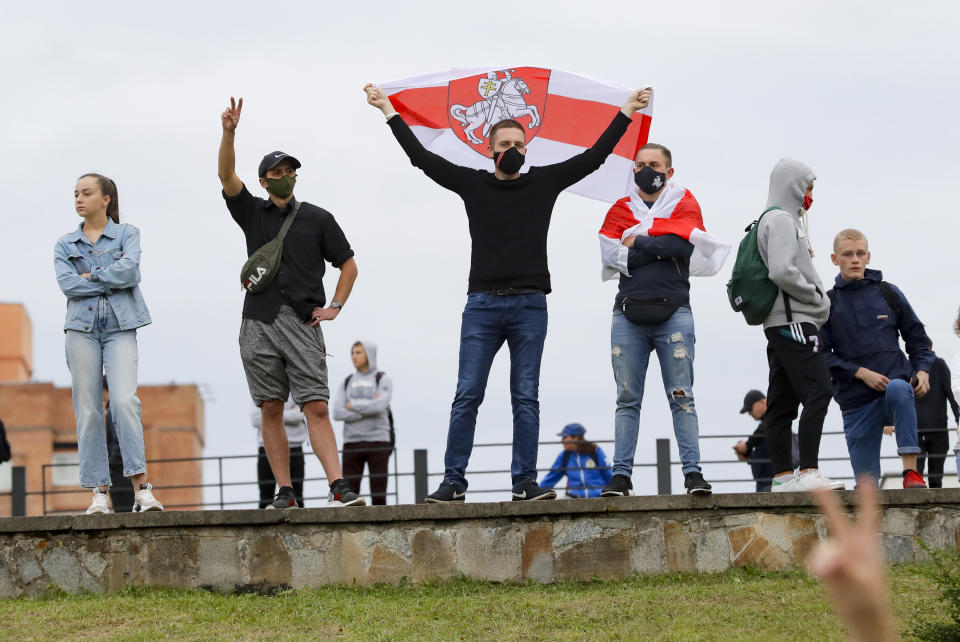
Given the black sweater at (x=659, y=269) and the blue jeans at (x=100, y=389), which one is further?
the blue jeans at (x=100, y=389)

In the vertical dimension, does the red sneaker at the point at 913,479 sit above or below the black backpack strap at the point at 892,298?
below

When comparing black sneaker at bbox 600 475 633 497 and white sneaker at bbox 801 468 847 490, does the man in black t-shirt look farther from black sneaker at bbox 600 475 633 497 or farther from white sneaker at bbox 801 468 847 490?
white sneaker at bbox 801 468 847 490

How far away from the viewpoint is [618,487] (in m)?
7.64

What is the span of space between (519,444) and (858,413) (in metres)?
2.21

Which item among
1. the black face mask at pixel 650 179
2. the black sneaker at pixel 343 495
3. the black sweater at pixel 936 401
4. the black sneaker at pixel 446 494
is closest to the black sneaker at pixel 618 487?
the black sneaker at pixel 446 494

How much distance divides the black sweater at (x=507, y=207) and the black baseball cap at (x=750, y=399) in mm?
4676

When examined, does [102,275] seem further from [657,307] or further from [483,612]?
[657,307]

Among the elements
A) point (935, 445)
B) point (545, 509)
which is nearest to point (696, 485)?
point (545, 509)

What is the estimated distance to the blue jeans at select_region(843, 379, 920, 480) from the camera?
7.96 m

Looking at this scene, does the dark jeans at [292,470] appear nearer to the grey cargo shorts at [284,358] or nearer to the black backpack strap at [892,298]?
the grey cargo shorts at [284,358]

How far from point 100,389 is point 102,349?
237mm

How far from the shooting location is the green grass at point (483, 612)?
20.8 ft

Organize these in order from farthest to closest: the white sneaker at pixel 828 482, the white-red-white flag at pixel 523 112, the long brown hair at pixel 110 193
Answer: the white-red-white flag at pixel 523 112 → the long brown hair at pixel 110 193 → the white sneaker at pixel 828 482

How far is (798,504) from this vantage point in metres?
7.54
